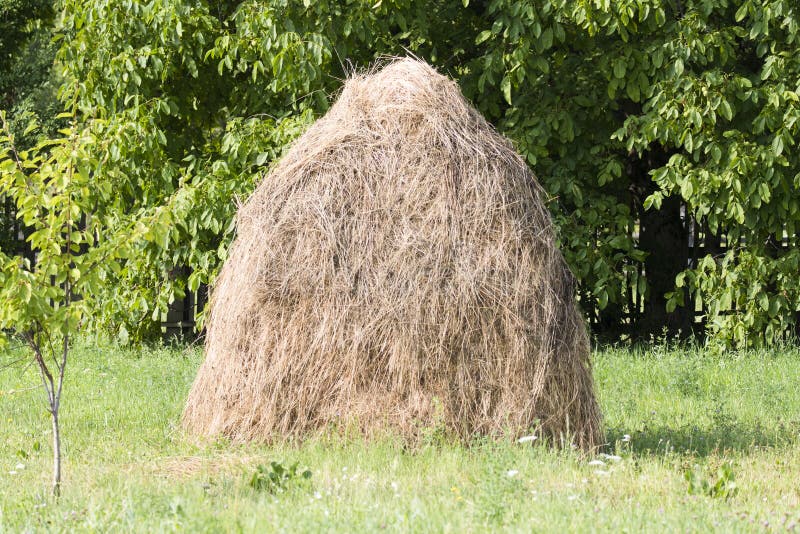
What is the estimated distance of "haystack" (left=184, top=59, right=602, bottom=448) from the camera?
5504mm

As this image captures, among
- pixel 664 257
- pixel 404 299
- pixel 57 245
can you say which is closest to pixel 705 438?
pixel 404 299

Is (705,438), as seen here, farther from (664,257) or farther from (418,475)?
(664,257)

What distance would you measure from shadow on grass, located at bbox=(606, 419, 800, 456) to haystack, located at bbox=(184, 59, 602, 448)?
1.76 ft

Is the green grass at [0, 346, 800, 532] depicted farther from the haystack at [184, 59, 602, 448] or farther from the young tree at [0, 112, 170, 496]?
the young tree at [0, 112, 170, 496]

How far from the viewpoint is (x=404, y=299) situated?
5.52 meters

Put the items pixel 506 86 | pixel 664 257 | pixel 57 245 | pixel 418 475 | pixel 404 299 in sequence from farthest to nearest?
pixel 664 257
pixel 506 86
pixel 404 299
pixel 418 475
pixel 57 245

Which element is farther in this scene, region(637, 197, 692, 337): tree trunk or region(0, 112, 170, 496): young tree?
region(637, 197, 692, 337): tree trunk

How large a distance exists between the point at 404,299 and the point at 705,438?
2359mm

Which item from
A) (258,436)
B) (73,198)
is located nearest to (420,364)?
(258,436)

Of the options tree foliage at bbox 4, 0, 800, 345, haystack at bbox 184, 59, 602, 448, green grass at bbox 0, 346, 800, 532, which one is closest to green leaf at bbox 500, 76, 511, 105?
tree foliage at bbox 4, 0, 800, 345

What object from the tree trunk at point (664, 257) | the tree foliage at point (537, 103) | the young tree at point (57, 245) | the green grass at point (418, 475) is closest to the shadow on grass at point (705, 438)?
the green grass at point (418, 475)

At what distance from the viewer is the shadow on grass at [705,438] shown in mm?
6094

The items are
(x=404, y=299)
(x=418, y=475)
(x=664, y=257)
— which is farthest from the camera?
(x=664, y=257)

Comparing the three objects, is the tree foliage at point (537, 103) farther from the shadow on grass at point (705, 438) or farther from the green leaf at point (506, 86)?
the shadow on grass at point (705, 438)
